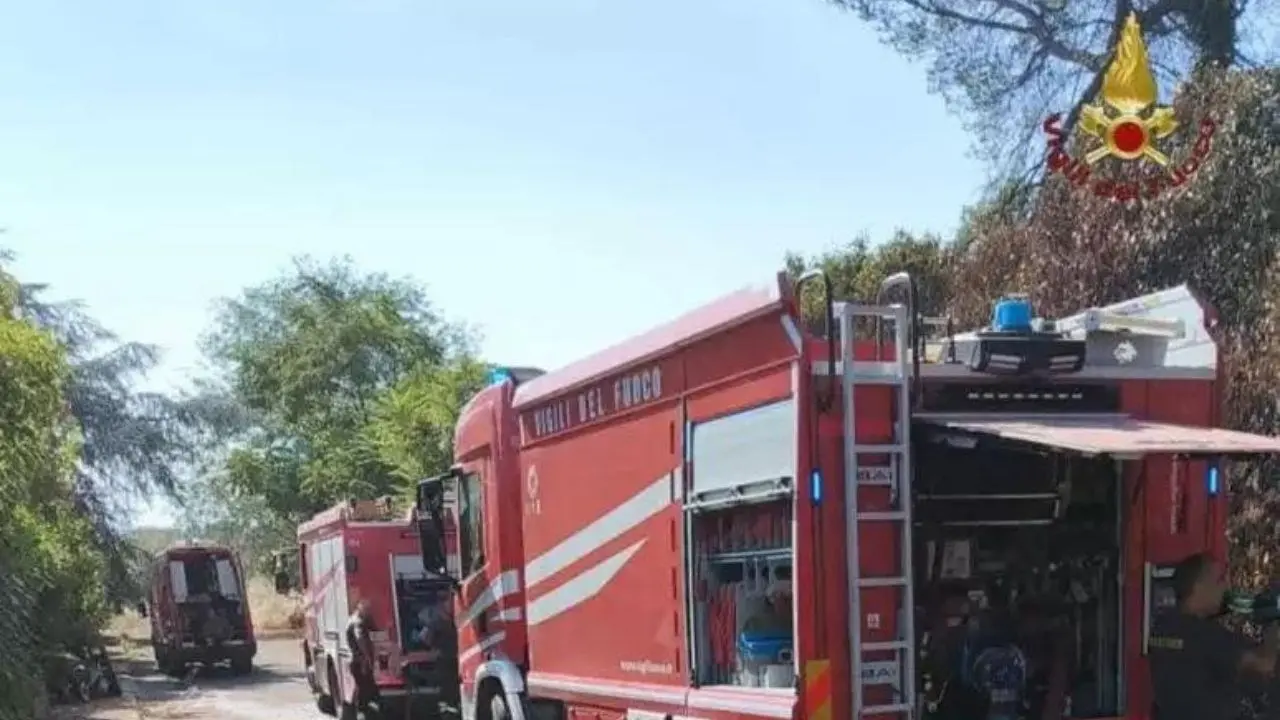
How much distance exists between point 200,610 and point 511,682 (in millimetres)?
20264

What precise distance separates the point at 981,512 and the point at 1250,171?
6970mm

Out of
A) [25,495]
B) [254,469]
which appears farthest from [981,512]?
[254,469]

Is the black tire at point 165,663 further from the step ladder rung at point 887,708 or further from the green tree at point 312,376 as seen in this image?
the step ladder rung at point 887,708

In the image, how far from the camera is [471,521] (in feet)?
36.4

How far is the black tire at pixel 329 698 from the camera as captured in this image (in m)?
18.8

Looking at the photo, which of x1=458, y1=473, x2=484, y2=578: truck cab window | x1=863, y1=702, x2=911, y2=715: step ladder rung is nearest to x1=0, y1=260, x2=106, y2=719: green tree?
x1=458, y1=473, x2=484, y2=578: truck cab window

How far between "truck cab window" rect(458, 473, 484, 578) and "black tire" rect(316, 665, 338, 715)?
26.4ft

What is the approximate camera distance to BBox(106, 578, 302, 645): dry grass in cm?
4075

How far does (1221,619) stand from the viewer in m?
6.82

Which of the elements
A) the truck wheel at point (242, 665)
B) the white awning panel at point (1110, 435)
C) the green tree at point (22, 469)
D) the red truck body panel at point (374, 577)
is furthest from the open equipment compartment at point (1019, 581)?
the truck wheel at point (242, 665)

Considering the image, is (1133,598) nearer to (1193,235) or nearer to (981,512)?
(981,512)

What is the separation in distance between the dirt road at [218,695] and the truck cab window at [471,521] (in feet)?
31.6

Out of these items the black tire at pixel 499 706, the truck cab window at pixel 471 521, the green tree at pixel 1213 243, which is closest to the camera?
the black tire at pixel 499 706
